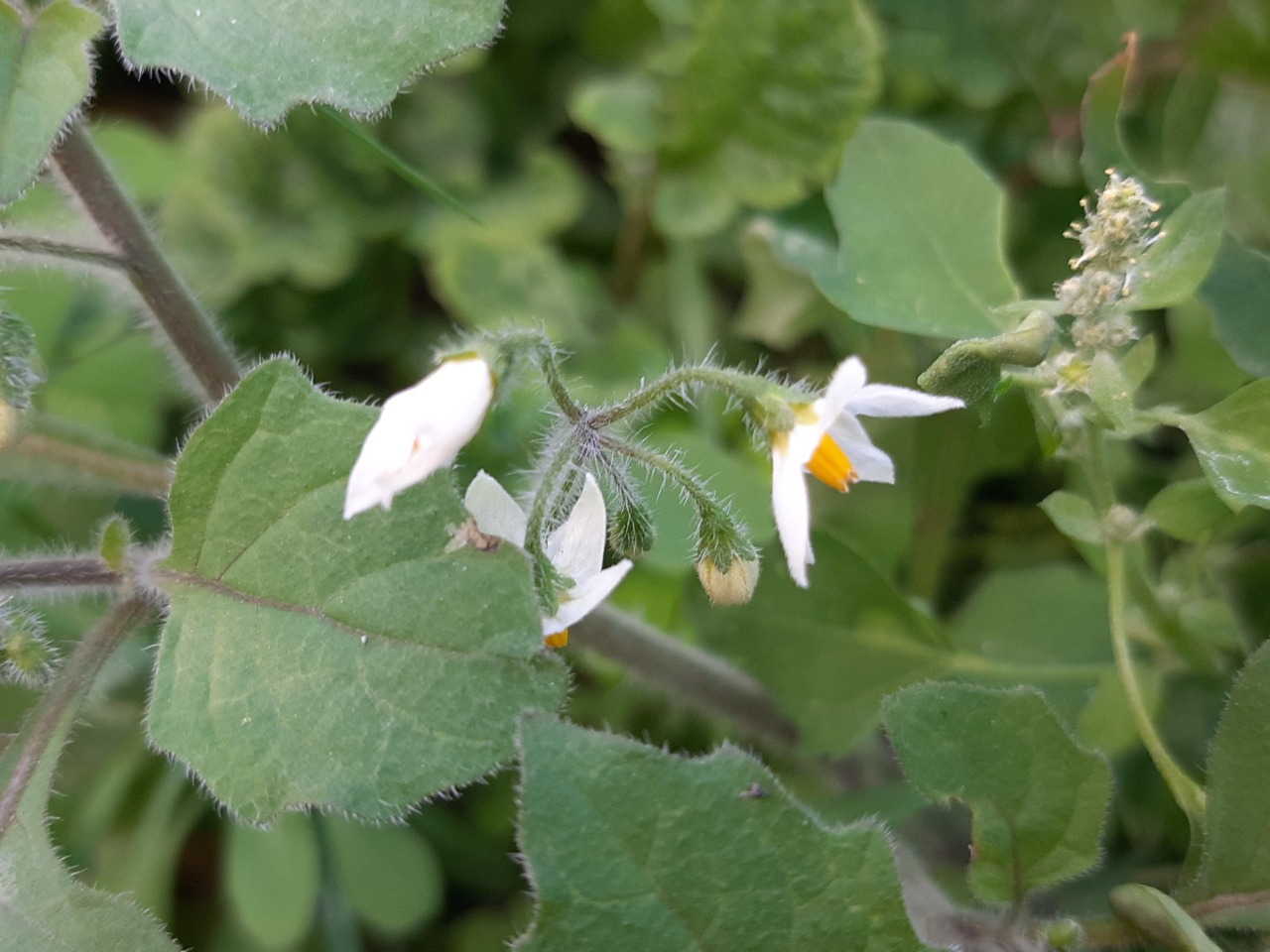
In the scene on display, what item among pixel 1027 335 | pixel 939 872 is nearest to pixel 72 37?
pixel 1027 335

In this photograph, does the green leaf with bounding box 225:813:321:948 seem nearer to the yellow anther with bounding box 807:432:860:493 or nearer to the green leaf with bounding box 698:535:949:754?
the green leaf with bounding box 698:535:949:754

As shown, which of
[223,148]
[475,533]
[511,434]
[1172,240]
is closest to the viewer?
[475,533]

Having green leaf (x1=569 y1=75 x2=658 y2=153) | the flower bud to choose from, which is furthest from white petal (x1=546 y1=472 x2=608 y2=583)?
green leaf (x1=569 y1=75 x2=658 y2=153)

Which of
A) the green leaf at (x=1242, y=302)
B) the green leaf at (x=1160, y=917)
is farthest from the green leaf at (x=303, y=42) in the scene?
the green leaf at (x=1160, y=917)

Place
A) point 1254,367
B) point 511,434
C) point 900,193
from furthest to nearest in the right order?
point 511,434
point 900,193
point 1254,367

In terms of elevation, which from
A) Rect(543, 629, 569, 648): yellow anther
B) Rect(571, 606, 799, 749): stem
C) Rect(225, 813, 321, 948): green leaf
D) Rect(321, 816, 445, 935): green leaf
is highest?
Rect(543, 629, 569, 648): yellow anther

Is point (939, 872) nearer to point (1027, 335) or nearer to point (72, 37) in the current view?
point (1027, 335)

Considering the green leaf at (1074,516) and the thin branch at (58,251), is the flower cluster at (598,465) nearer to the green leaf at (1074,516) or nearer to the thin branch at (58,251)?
the green leaf at (1074,516)
